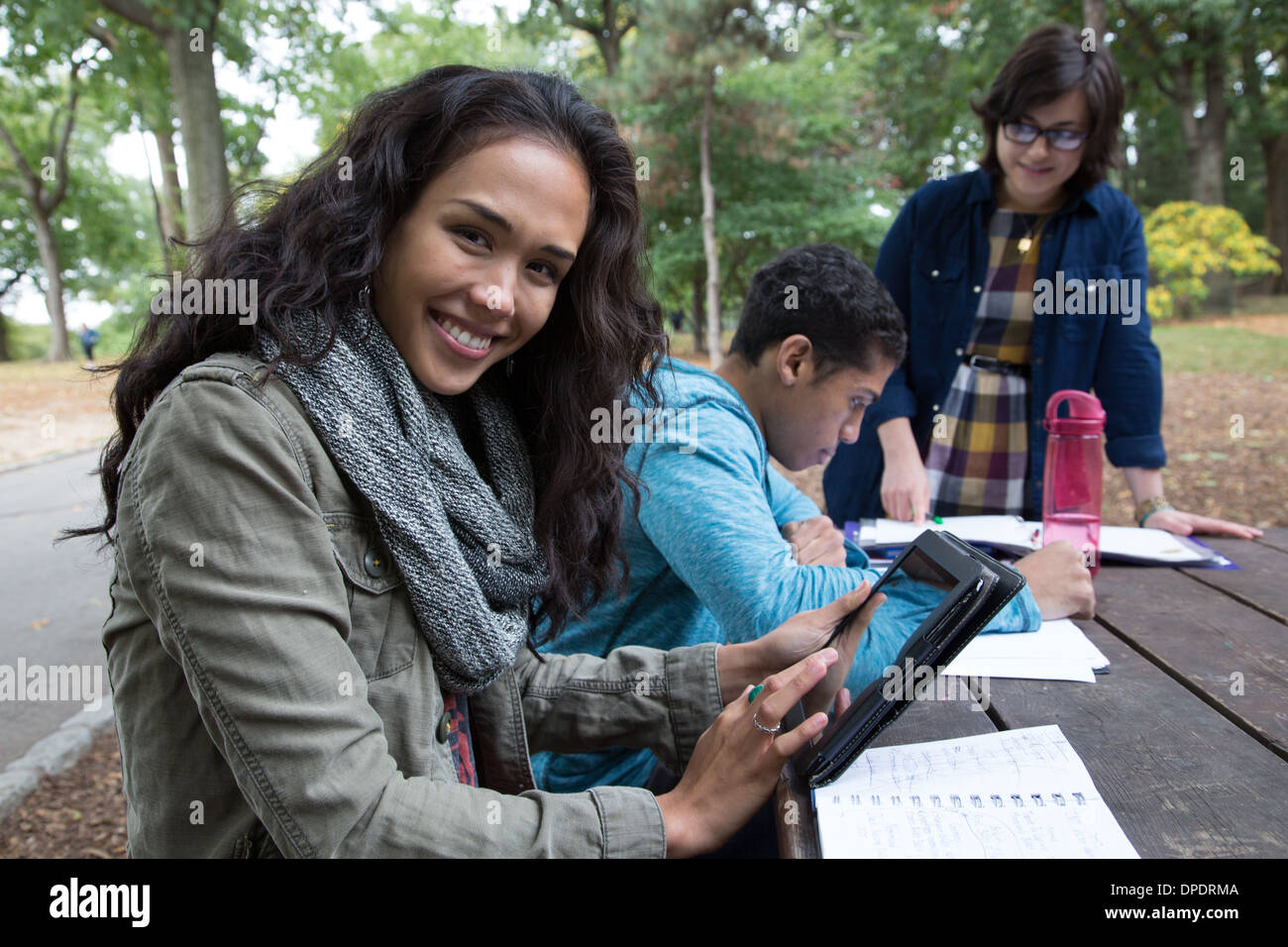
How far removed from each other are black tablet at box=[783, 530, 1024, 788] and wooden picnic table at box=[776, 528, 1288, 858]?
0.06 metres

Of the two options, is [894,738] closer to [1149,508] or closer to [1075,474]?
[1075,474]

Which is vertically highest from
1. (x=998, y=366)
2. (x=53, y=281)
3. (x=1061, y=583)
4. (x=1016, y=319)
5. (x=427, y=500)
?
(x=53, y=281)

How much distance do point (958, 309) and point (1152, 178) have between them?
28.1 m

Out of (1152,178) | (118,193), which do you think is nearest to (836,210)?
(1152,178)

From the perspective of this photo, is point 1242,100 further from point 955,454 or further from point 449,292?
point 449,292

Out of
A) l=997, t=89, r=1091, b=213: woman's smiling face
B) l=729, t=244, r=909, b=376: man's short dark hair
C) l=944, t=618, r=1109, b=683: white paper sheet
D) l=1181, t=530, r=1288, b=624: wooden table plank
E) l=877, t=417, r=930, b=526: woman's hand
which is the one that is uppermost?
l=997, t=89, r=1091, b=213: woman's smiling face

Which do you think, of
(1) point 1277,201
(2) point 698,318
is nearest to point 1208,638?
(2) point 698,318

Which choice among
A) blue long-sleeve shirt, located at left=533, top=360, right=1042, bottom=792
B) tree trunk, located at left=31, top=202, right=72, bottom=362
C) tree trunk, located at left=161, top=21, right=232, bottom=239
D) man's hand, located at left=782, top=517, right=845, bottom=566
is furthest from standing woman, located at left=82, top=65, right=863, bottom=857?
tree trunk, located at left=31, top=202, right=72, bottom=362

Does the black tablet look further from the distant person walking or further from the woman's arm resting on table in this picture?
the distant person walking

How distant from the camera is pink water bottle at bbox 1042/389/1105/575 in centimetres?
231

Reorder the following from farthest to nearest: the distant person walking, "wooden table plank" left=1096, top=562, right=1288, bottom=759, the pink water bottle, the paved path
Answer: the distant person walking < the paved path < the pink water bottle < "wooden table plank" left=1096, top=562, right=1288, bottom=759

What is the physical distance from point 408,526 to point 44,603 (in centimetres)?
474

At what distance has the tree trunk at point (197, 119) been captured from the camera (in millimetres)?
5637

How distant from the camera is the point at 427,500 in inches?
47.8
